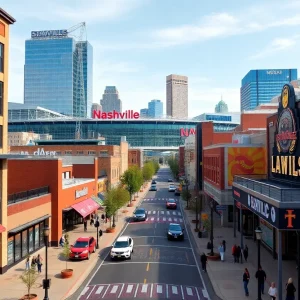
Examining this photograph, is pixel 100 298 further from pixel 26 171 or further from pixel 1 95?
pixel 26 171

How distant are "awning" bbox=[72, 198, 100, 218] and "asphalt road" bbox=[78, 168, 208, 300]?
6.43 meters

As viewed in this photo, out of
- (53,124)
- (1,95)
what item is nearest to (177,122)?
(53,124)

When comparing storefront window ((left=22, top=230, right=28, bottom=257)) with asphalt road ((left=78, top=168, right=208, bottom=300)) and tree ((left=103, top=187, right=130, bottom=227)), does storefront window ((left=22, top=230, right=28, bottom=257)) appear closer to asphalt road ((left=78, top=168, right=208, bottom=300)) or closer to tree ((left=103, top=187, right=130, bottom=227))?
asphalt road ((left=78, top=168, right=208, bottom=300))

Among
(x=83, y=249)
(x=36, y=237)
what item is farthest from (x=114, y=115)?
(x=83, y=249)

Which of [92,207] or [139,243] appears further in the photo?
[92,207]

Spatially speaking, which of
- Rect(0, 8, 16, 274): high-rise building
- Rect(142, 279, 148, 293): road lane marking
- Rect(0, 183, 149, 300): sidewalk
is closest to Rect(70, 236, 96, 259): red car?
Rect(0, 183, 149, 300): sidewalk

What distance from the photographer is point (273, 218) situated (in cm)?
2223

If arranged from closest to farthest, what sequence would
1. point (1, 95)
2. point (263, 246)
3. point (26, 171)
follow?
point (1, 95), point (263, 246), point (26, 171)

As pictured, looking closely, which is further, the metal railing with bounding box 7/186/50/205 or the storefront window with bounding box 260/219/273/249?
the storefront window with bounding box 260/219/273/249

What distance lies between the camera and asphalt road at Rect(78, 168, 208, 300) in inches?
946

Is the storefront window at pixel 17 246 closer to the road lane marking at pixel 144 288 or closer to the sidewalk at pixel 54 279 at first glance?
the sidewalk at pixel 54 279

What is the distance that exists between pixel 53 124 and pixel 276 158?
5561 inches

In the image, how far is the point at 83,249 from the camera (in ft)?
109

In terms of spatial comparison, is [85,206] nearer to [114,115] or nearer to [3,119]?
[3,119]
